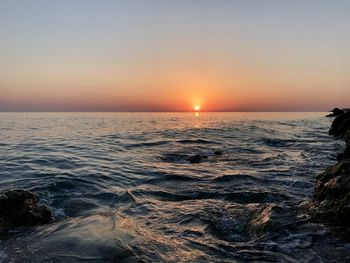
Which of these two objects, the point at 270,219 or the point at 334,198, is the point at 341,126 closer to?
the point at 334,198

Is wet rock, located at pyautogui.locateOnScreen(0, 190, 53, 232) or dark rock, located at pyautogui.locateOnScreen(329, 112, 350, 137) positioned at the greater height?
dark rock, located at pyautogui.locateOnScreen(329, 112, 350, 137)

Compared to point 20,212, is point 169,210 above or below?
below

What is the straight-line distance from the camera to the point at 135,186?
1209 centimetres

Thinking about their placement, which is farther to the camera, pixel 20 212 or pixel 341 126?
pixel 341 126

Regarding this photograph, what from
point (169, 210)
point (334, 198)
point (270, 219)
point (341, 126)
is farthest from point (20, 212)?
point (341, 126)

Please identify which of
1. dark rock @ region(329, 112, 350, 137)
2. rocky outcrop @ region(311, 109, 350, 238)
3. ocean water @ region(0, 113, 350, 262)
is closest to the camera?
ocean water @ region(0, 113, 350, 262)

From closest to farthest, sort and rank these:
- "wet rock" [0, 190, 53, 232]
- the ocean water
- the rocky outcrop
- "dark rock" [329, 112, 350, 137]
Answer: the ocean water
the rocky outcrop
"wet rock" [0, 190, 53, 232]
"dark rock" [329, 112, 350, 137]

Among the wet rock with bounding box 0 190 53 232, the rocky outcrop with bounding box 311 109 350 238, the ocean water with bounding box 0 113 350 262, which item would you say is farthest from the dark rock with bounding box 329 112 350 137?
the wet rock with bounding box 0 190 53 232

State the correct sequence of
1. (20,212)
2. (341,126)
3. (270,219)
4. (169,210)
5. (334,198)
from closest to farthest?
(270,219), (334,198), (20,212), (169,210), (341,126)

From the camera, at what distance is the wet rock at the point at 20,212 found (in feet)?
24.8

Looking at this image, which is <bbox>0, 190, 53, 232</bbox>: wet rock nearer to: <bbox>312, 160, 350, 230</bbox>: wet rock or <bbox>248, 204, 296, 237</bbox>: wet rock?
<bbox>248, 204, 296, 237</bbox>: wet rock

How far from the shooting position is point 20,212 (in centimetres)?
779

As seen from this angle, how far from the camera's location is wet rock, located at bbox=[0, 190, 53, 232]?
7.56 metres

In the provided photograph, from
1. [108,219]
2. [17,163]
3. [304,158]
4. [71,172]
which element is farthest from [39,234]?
[304,158]
